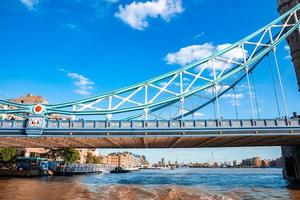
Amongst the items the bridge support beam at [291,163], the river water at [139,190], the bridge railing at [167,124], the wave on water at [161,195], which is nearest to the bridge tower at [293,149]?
the bridge support beam at [291,163]

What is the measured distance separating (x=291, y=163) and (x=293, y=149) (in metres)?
3.54

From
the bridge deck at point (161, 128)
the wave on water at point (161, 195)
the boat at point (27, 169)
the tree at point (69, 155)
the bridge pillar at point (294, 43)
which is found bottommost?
the wave on water at point (161, 195)

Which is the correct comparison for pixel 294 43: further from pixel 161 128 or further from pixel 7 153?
pixel 7 153

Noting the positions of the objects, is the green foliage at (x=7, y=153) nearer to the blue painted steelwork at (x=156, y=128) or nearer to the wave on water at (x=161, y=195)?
the blue painted steelwork at (x=156, y=128)

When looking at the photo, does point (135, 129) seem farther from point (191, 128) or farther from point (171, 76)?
point (171, 76)

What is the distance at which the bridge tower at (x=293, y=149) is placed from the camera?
38.4 meters

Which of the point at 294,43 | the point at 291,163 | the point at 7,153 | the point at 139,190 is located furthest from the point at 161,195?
the point at 7,153

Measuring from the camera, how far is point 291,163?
41.1 m

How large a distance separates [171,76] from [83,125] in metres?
11.9

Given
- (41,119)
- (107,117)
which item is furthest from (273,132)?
(41,119)

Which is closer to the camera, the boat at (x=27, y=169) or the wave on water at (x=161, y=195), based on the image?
the wave on water at (x=161, y=195)

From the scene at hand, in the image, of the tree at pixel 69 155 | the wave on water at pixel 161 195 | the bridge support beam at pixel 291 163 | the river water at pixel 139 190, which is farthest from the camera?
the tree at pixel 69 155

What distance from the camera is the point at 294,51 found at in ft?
133

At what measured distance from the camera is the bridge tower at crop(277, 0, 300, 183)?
38375 millimetres
